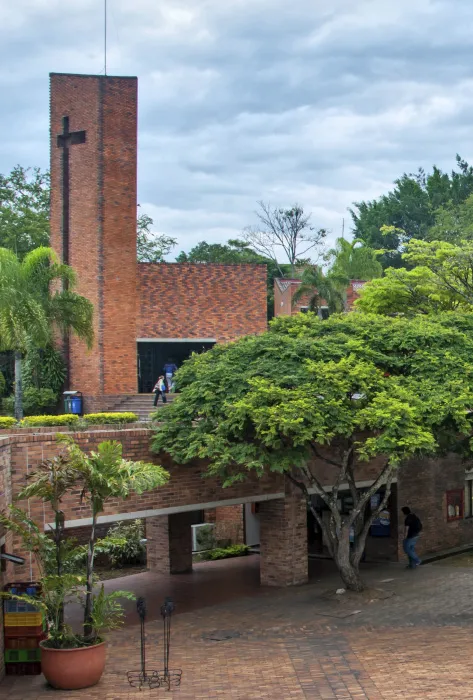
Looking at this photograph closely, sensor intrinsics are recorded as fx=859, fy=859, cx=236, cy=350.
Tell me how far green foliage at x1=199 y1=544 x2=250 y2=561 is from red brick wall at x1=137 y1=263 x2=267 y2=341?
10.6 metres

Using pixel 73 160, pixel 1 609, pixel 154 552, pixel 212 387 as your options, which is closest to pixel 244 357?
pixel 212 387

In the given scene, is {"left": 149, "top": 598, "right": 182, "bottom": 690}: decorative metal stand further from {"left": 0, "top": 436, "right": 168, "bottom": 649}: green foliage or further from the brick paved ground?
{"left": 0, "top": 436, "right": 168, "bottom": 649}: green foliage

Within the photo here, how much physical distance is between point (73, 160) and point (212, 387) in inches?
632

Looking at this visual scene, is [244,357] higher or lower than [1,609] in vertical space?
higher

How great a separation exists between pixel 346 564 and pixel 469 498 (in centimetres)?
829

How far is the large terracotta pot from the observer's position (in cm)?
1134

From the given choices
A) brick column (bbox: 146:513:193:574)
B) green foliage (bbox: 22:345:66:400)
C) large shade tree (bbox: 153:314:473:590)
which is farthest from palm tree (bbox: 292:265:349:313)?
large shade tree (bbox: 153:314:473:590)

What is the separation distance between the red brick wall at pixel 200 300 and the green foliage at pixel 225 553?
10.6 meters

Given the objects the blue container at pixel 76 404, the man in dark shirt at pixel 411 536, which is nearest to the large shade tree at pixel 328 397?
the man in dark shirt at pixel 411 536

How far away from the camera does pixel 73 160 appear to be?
28688mm

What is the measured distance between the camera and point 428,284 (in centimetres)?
2259

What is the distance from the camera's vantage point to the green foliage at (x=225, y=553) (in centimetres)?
2272

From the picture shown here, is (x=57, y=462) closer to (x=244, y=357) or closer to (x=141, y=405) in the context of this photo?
(x=244, y=357)

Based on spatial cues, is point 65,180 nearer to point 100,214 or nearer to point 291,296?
point 100,214
